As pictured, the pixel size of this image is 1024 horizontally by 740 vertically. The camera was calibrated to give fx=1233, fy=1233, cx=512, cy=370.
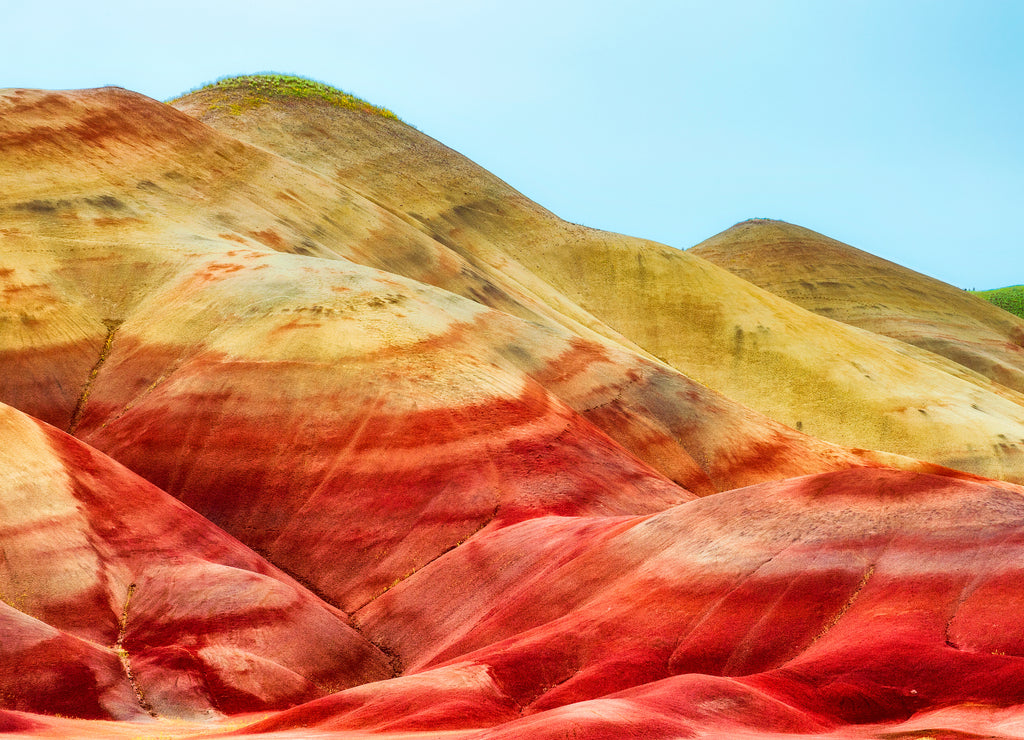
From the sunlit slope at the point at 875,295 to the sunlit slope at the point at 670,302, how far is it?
30.6 feet

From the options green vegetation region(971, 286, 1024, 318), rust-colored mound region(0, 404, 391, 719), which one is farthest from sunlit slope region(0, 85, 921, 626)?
green vegetation region(971, 286, 1024, 318)

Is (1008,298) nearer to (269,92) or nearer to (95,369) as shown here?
→ (269,92)

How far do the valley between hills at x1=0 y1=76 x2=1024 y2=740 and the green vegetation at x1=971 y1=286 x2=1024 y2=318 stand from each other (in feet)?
258

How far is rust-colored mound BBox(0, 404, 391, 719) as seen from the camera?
2828cm

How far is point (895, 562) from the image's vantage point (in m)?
24.8

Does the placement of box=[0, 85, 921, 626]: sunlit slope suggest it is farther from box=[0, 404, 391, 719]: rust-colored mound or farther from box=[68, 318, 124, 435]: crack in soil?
box=[0, 404, 391, 719]: rust-colored mound

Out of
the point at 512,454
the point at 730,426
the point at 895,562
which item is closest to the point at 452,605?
the point at 512,454

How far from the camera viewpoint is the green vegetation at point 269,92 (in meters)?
95.6

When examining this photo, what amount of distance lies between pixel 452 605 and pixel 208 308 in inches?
757

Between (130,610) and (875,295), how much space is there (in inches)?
3959

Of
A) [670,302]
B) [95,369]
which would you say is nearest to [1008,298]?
[670,302]

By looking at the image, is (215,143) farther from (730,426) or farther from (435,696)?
(435,696)

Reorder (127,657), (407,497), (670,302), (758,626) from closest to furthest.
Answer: (758,626), (127,657), (407,497), (670,302)

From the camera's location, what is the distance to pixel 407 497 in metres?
40.9
